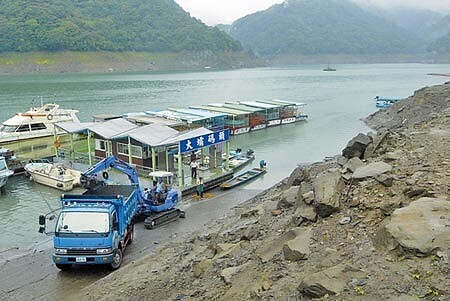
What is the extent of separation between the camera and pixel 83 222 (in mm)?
14578

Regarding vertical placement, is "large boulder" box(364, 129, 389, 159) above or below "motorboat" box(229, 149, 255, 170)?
above

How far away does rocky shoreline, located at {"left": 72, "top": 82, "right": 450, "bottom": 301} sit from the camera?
838cm

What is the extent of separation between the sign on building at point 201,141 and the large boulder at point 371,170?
13.3 metres

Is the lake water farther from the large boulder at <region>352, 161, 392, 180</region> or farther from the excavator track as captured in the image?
the large boulder at <region>352, 161, 392, 180</region>

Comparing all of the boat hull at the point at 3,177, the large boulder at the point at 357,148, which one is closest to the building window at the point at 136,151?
the boat hull at the point at 3,177

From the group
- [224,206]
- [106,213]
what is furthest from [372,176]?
[224,206]

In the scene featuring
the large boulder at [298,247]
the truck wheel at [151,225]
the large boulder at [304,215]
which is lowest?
the truck wheel at [151,225]

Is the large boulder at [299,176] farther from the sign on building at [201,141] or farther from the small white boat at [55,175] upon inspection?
the small white boat at [55,175]

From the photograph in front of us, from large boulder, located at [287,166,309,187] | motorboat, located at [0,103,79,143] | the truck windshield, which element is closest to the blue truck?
the truck windshield

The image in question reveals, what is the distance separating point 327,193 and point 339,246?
207 centimetres

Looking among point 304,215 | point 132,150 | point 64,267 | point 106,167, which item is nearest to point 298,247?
point 304,215

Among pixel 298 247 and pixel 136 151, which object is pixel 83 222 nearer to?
pixel 298 247

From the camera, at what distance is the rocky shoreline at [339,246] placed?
8.38 metres

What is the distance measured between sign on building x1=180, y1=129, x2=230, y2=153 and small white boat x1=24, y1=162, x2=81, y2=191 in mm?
7536
